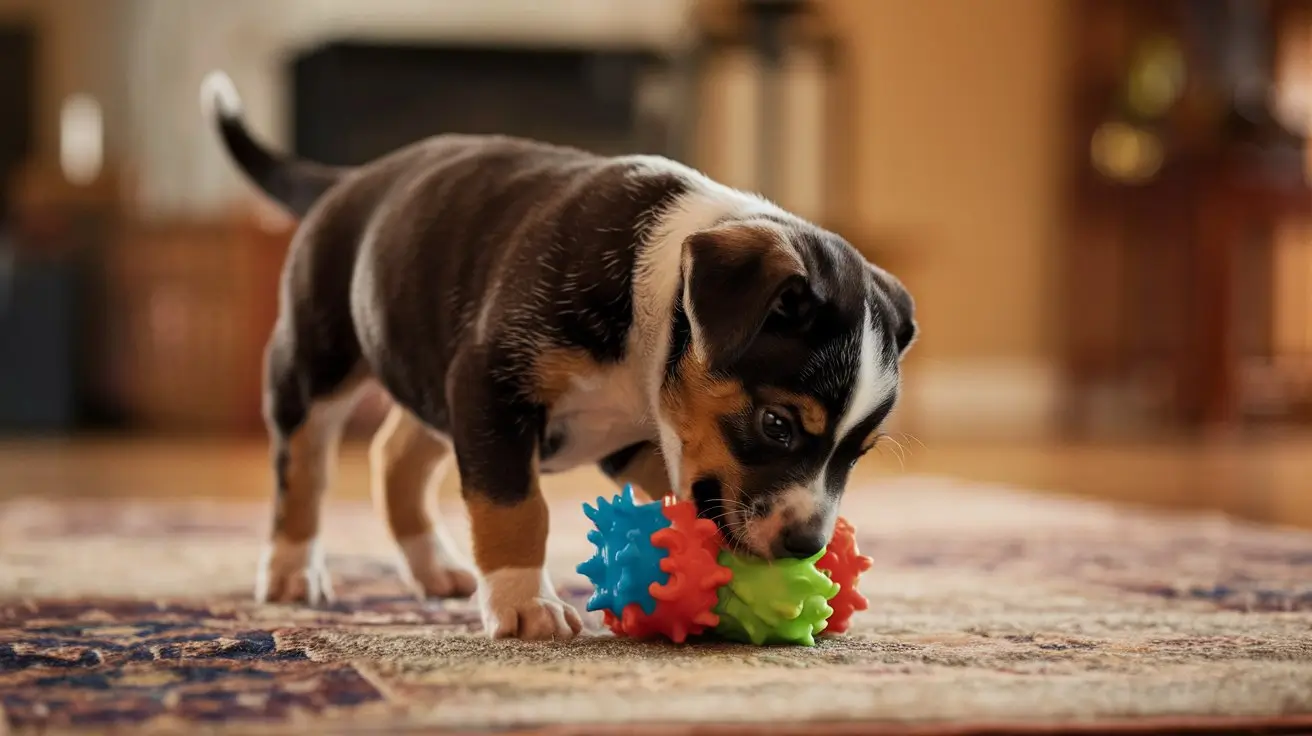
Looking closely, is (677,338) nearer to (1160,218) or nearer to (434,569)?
(434,569)

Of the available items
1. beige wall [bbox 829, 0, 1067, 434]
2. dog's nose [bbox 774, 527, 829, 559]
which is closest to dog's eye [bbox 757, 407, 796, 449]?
dog's nose [bbox 774, 527, 829, 559]

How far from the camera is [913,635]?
208 centimetres

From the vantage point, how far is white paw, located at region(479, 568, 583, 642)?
6.62ft

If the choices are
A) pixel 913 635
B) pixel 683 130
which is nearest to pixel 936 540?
pixel 913 635

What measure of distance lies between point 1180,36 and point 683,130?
296cm

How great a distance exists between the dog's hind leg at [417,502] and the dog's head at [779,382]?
29.1 inches

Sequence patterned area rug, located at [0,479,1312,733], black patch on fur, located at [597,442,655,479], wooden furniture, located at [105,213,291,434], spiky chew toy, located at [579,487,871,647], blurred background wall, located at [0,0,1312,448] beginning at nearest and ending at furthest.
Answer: patterned area rug, located at [0,479,1312,733], spiky chew toy, located at [579,487,871,647], black patch on fur, located at [597,442,655,479], wooden furniture, located at [105,213,291,434], blurred background wall, located at [0,0,1312,448]

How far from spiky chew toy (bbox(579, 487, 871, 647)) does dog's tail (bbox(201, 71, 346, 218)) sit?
1187 mm

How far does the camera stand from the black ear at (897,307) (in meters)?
2.08

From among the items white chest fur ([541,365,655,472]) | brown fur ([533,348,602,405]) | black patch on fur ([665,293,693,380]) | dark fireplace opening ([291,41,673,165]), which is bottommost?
white chest fur ([541,365,655,472])

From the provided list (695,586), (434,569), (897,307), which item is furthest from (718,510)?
(434,569)

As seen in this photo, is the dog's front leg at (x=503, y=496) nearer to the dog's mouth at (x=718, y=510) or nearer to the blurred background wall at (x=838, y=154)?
the dog's mouth at (x=718, y=510)

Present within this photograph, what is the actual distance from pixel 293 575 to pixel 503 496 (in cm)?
58

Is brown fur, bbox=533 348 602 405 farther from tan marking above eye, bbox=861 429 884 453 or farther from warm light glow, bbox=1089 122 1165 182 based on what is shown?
warm light glow, bbox=1089 122 1165 182
